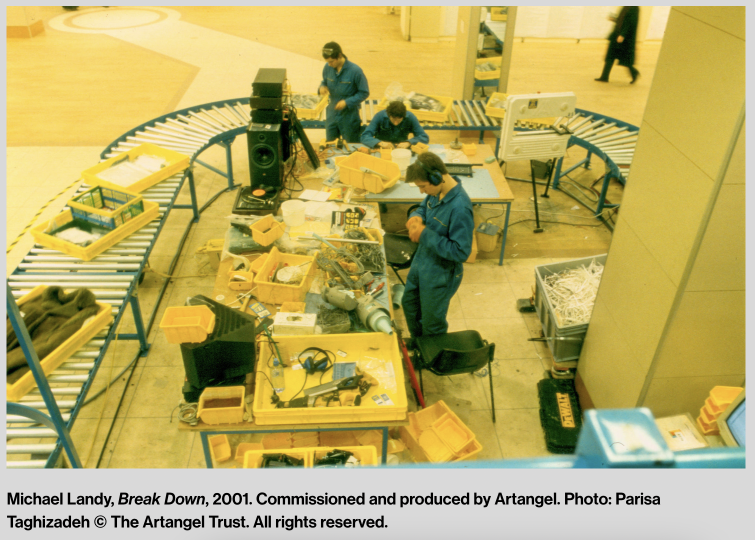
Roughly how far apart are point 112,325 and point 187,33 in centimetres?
1164

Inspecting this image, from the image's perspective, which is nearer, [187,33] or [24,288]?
[24,288]

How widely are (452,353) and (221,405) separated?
1.42 metres

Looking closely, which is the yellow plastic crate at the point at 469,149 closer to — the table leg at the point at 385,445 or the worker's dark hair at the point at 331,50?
the worker's dark hair at the point at 331,50

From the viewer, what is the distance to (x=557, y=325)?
3.89 meters

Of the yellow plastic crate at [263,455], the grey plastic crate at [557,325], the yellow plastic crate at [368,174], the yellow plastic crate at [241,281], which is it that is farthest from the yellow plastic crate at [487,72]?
the yellow plastic crate at [263,455]

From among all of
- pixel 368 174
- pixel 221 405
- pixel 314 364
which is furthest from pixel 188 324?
pixel 368 174

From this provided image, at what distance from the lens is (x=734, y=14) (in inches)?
85.0

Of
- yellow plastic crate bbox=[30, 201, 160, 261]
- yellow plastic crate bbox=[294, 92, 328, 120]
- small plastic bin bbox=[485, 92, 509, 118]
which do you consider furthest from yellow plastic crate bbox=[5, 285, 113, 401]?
small plastic bin bbox=[485, 92, 509, 118]

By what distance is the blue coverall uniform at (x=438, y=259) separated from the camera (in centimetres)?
348

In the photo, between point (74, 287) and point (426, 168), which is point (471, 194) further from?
point (74, 287)

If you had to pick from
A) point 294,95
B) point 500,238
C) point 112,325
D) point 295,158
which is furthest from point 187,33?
point 112,325

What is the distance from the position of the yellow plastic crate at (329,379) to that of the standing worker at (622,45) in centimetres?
889

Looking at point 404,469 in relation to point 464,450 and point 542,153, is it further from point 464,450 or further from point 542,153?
point 542,153

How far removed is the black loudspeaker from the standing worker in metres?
7.75
